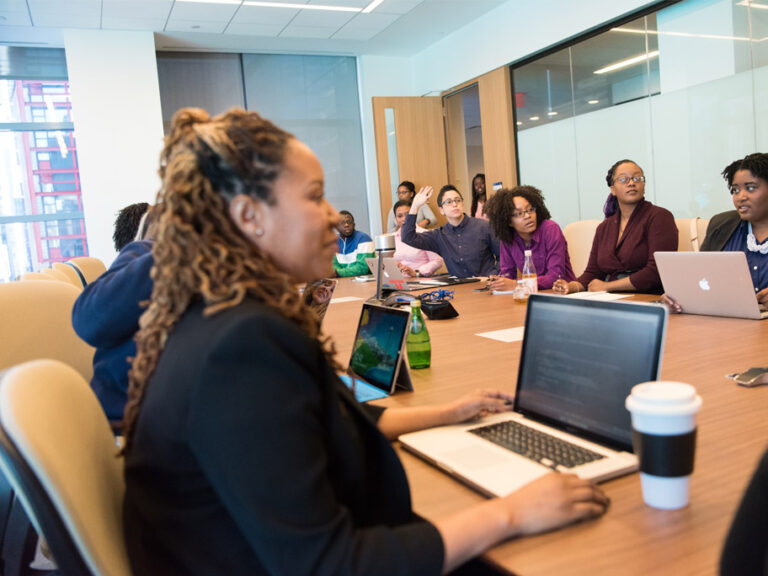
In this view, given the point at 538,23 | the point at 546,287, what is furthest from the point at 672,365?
the point at 538,23

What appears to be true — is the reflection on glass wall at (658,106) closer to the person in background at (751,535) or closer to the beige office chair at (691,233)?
the beige office chair at (691,233)

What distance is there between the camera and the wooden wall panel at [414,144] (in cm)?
786

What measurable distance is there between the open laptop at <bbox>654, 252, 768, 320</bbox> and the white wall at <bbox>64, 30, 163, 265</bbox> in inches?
219

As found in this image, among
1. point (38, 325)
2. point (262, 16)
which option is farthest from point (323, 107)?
point (38, 325)

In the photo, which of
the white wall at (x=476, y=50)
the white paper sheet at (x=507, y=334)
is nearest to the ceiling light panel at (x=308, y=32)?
the white wall at (x=476, y=50)

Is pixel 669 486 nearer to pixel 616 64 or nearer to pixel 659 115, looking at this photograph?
pixel 659 115

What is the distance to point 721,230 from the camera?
2.89 metres

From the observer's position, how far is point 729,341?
1808 millimetres

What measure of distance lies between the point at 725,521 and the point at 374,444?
47cm

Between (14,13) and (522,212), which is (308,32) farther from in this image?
(522,212)

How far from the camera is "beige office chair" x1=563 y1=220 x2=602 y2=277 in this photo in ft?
13.8

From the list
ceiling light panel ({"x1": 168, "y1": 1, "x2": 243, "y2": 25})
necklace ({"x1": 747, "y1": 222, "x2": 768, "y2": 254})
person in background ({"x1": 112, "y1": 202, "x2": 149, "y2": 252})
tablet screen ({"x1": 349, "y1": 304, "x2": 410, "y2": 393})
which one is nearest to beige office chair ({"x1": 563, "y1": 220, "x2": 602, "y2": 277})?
necklace ({"x1": 747, "y1": 222, "x2": 768, "y2": 254})

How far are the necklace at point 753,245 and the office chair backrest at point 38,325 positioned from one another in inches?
106

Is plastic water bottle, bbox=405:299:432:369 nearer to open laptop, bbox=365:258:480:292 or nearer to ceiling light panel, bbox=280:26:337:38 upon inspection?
open laptop, bbox=365:258:480:292
